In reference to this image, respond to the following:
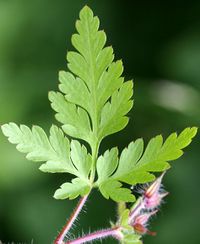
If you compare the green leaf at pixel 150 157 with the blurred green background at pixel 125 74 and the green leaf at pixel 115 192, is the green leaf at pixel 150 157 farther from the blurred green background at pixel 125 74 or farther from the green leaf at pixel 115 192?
the blurred green background at pixel 125 74

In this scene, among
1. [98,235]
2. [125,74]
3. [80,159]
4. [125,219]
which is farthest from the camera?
[125,74]

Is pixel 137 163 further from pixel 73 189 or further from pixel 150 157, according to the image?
pixel 73 189

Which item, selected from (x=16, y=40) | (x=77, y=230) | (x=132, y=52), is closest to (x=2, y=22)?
(x=16, y=40)

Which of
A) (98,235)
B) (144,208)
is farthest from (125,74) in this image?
(98,235)

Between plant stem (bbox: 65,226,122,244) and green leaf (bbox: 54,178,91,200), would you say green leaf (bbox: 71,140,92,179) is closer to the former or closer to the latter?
green leaf (bbox: 54,178,91,200)

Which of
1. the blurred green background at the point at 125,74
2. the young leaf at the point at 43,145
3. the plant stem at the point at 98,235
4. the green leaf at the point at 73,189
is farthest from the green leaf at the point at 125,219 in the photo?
the blurred green background at the point at 125,74

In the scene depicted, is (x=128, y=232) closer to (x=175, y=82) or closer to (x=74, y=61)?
(x=74, y=61)
